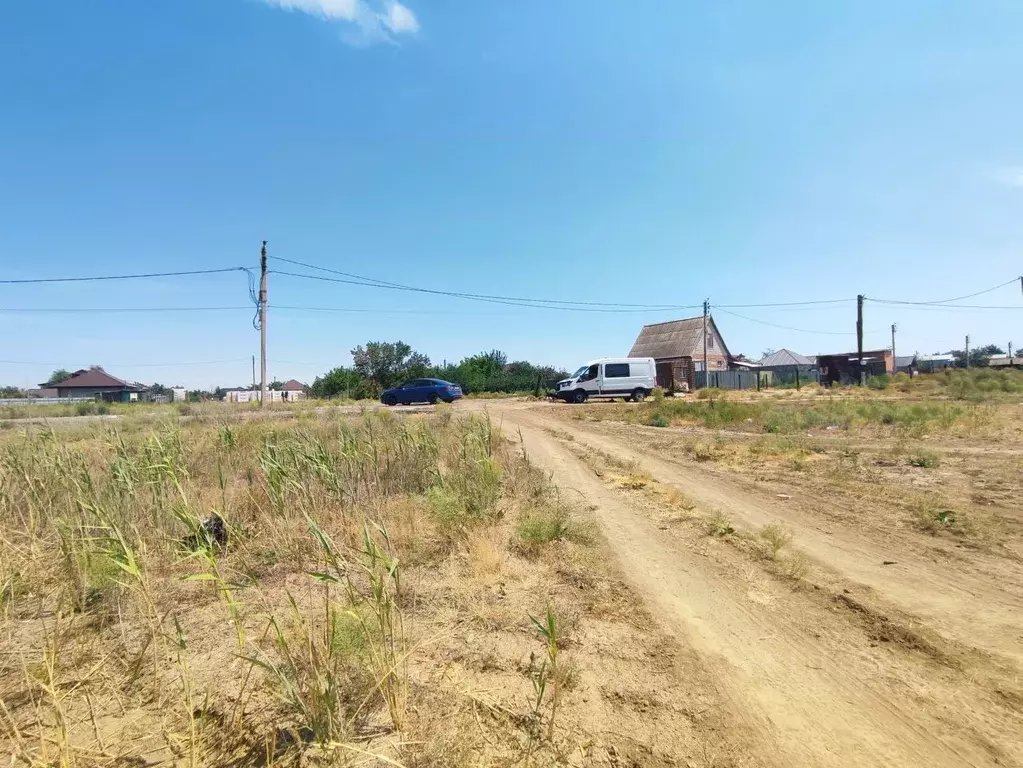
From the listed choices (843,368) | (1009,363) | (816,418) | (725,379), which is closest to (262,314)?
(816,418)

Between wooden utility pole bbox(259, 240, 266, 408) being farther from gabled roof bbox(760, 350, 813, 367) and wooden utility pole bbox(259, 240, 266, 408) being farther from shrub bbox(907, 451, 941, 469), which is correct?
gabled roof bbox(760, 350, 813, 367)

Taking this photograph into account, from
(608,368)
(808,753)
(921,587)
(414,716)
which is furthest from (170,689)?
(608,368)

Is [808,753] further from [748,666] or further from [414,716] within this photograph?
[414,716]

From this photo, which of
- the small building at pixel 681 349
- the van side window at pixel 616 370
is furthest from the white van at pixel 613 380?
the small building at pixel 681 349

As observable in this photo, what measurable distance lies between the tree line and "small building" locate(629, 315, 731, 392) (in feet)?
31.7

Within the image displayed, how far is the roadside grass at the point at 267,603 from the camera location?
2.31 metres

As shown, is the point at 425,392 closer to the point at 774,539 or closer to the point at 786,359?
the point at 774,539

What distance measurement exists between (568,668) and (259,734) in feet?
5.26

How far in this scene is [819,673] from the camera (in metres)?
3.02

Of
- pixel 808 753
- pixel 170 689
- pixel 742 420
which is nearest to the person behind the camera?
pixel 808 753

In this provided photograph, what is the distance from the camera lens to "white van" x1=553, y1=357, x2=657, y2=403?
29516 millimetres

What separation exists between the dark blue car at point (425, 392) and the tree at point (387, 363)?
815 inches

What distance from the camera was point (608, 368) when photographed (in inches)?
1165

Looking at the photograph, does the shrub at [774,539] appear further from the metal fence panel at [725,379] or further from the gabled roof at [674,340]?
the gabled roof at [674,340]
